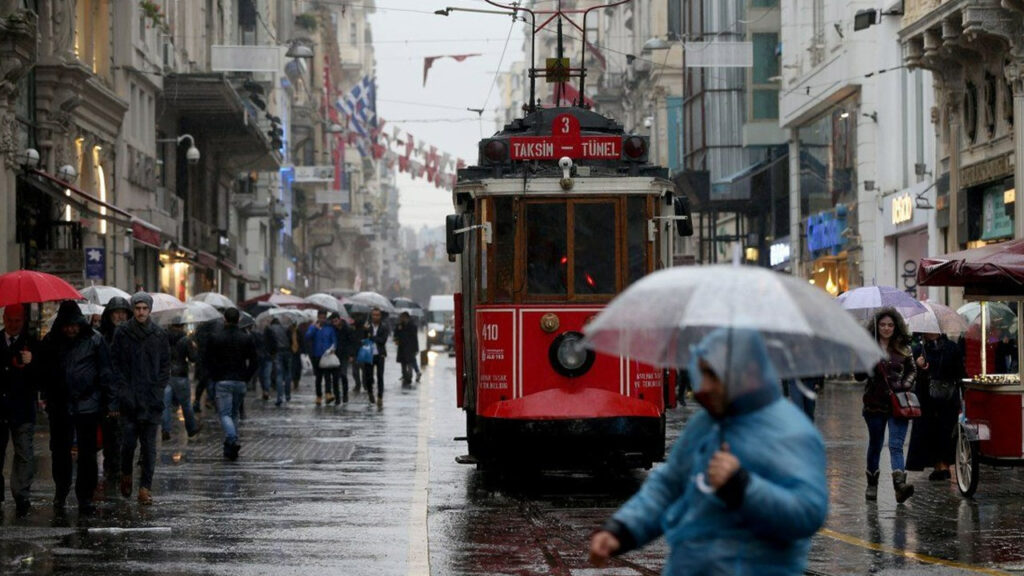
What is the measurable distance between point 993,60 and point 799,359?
88.4 ft

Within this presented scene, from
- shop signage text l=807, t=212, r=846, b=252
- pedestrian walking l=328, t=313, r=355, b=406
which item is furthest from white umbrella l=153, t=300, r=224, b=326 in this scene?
shop signage text l=807, t=212, r=846, b=252

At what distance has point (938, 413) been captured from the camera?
16234mm

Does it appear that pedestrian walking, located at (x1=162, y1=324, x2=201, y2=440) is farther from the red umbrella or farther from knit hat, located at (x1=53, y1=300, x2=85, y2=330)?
knit hat, located at (x1=53, y1=300, x2=85, y2=330)

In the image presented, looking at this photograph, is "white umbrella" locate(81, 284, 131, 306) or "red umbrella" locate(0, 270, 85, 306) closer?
"red umbrella" locate(0, 270, 85, 306)

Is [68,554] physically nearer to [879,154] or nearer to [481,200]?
Answer: [481,200]

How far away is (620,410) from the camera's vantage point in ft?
50.2

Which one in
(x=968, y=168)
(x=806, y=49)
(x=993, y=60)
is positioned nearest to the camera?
(x=993, y=60)

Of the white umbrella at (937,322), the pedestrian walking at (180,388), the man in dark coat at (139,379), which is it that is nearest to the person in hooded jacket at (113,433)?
the man in dark coat at (139,379)

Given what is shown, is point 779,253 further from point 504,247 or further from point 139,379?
point 139,379

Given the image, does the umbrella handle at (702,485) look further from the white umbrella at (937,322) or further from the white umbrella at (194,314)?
the white umbrella at (194,314)

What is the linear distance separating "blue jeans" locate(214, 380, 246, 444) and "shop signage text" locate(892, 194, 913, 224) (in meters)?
23.5

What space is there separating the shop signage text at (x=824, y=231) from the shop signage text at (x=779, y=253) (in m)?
2.80

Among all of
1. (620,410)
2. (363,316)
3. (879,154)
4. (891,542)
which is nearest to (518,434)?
→ (620,410)

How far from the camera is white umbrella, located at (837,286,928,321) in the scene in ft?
58.8
